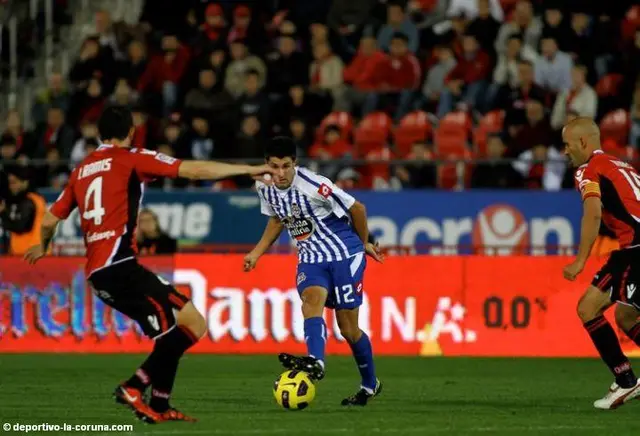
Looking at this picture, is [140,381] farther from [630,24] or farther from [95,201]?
[630,24]

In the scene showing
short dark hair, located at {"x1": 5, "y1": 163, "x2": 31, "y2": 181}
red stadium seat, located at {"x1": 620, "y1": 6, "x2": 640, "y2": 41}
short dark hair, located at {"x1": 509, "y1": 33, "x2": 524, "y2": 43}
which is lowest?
short dark hair, located at {"x1": 5, "y1": 163, "x2": 31, "y2": 181}

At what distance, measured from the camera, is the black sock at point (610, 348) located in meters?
12.1

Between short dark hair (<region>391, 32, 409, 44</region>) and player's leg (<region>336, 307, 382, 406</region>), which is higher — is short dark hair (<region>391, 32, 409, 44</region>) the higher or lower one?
the higher one

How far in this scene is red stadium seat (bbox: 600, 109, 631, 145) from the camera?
21.6m

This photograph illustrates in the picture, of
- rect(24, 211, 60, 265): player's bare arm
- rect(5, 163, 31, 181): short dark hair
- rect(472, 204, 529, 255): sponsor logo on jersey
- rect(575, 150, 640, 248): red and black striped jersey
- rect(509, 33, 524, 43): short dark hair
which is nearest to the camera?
rect(24, 211, 60, 265): player's bare arm

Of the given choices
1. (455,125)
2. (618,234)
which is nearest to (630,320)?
(618,234)

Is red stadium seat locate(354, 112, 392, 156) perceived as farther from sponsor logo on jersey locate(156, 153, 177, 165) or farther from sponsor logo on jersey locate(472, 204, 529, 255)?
sponsor logo on jersey locate(156, 153, 177, 165)

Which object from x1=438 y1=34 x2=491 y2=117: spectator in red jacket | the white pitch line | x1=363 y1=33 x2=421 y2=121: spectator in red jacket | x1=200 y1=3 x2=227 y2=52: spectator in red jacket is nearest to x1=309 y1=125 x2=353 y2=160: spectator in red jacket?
x1=363 y1=33 x2=421 y2=121: spectator in red jacket

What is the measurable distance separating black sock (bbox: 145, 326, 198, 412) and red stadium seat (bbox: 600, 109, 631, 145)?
11927 millimetres

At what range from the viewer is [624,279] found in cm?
1199

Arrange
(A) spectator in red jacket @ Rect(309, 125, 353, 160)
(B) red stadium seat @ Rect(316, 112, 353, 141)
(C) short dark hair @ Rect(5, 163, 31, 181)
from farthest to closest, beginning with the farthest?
(B) red stadium seat @ Rect(316, 112, 353, 141), (A) spectator in red jacket @ Rect(309, 125, 353, 160), (C) short dark hair @ Rect(5, 163, 31, 181)

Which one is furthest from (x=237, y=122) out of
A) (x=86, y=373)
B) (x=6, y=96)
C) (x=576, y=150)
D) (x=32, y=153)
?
(x=576, y=150)

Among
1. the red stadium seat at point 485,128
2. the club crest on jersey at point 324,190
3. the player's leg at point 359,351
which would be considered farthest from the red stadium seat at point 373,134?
the club crest on jersey at point 324,190

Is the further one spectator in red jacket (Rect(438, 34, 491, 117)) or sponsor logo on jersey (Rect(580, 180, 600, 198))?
spectator in red jacket (Rect(438, 34, 491, 117))
